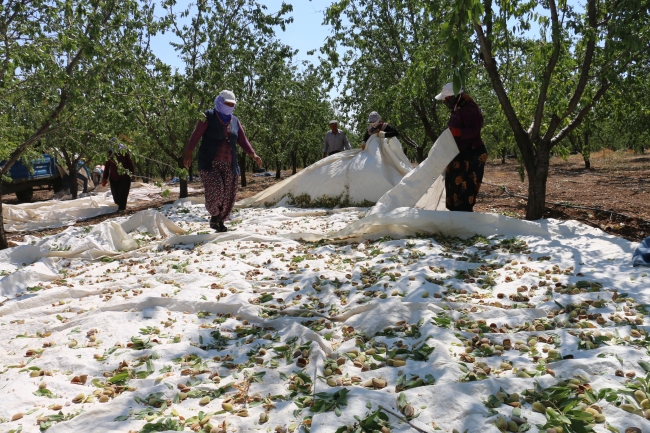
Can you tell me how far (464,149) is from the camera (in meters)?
5.54

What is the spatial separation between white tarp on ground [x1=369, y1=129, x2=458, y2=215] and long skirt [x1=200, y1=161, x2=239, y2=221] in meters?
1.97

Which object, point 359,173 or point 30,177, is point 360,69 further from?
point 30,177

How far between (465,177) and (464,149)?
13.2 inches

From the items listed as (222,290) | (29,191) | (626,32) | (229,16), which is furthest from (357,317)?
(29,191)

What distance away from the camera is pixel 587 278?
359 cm

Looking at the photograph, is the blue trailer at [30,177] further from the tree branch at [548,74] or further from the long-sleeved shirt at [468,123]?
the tree branch at [548,74]

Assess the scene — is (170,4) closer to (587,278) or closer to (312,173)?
(312,173)

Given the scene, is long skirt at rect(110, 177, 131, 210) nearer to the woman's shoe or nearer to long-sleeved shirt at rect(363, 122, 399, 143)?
the woman's shoe

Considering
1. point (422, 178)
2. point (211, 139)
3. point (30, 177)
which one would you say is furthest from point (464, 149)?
point (30, 177)

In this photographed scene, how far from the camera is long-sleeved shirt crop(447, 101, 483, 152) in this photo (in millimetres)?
5391

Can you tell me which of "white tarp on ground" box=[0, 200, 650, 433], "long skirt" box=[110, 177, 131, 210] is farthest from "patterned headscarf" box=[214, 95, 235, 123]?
"long skirt" box=[110, 177, 131, 210]

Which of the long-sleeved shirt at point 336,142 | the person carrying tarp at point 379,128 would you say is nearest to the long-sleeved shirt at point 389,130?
the person carrying tarp at point 379,128

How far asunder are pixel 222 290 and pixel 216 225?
103 inches

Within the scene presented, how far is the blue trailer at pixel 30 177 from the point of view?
12.3m
